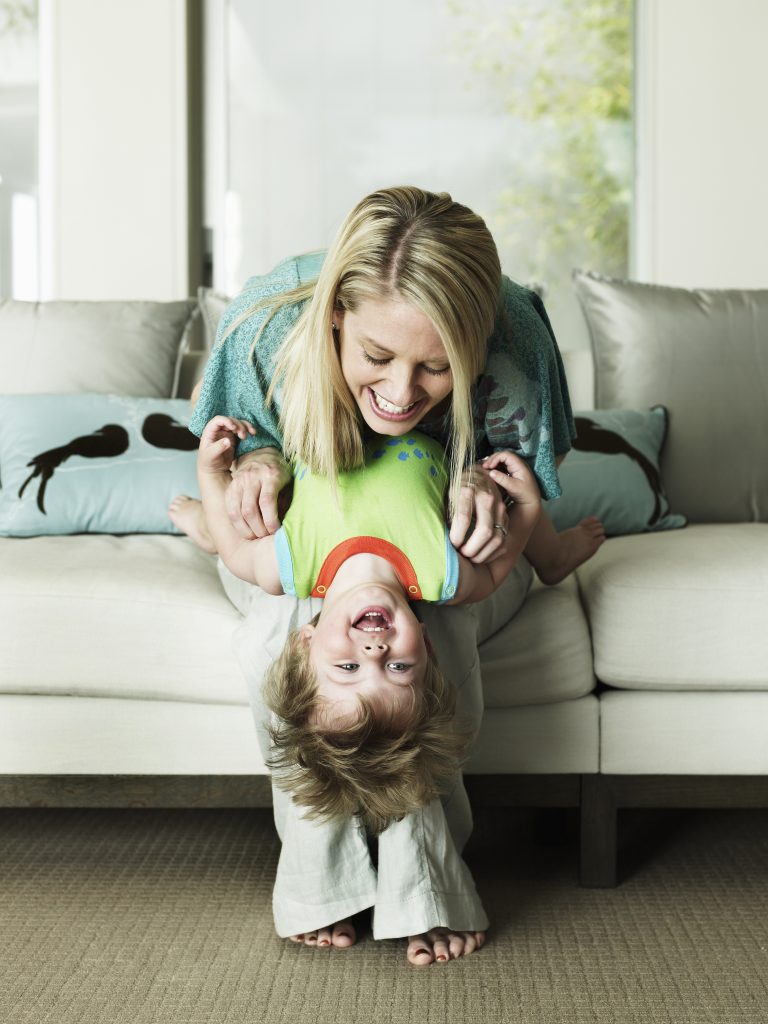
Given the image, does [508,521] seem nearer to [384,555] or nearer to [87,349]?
[384,555]

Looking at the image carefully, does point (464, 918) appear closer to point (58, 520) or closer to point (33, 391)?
point (58, 520)

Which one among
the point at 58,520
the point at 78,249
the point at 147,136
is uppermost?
the point at 147,136

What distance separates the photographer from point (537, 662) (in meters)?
1.66

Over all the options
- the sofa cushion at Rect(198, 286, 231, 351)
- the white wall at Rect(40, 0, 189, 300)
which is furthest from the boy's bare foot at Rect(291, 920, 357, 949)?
the white wall at Rect(40, 0, 189, 300)

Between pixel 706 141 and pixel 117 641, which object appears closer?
pixel 117 641

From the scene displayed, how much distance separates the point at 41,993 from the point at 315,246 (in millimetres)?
2474

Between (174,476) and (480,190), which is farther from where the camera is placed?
(480,190)

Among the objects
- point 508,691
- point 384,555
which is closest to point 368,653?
point 384,555

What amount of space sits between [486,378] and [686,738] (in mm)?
629

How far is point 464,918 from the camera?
1.50 m

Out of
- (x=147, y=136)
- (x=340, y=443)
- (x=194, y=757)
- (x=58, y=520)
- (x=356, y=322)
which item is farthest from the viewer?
(x=147, y=136)

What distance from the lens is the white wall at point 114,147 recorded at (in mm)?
3244

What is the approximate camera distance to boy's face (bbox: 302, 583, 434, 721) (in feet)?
4.57

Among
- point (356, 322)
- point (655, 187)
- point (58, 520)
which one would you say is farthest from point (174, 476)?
point (655, 187)
